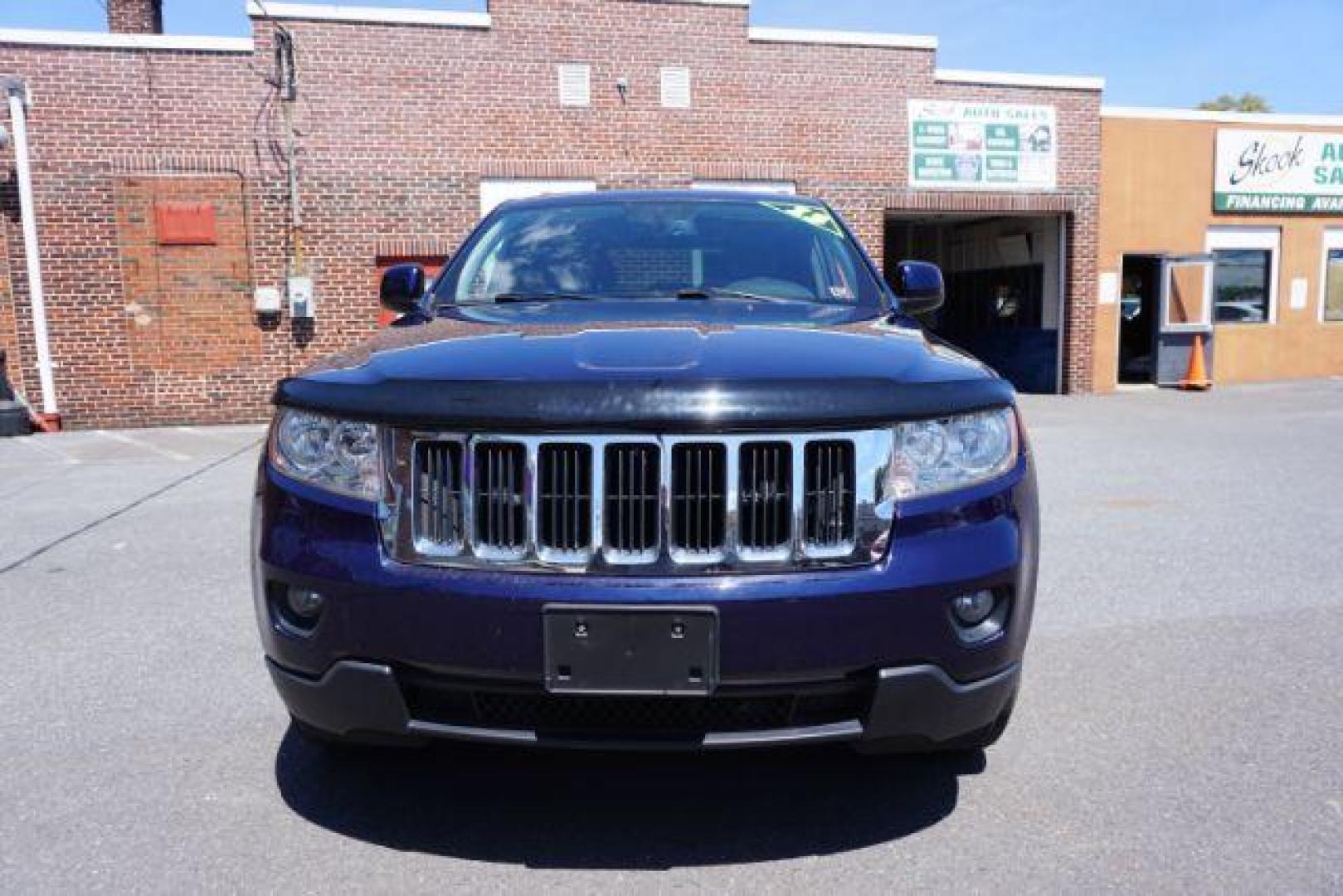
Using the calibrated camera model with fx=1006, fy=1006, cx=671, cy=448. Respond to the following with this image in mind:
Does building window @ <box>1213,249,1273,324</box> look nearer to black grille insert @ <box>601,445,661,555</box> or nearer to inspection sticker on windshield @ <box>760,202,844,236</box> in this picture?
inspection sticker on windshield @ <box>760,202,844,236</box>

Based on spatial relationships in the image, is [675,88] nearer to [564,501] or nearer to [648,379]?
[648,379]

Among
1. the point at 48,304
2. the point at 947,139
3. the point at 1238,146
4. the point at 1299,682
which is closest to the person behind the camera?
the point at 1299,682

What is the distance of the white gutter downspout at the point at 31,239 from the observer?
11711mm

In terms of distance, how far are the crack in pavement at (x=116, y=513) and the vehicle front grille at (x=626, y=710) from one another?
14.0ft

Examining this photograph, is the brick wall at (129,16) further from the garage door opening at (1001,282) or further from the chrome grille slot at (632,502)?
the chrome grille slot at (632,502)

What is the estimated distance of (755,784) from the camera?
108 inches

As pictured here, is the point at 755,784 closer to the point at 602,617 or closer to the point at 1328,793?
the point at 602,617

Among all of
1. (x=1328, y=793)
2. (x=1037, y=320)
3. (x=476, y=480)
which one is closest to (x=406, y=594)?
(x=476, y=480)

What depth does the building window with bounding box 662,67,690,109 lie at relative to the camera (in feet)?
45.1

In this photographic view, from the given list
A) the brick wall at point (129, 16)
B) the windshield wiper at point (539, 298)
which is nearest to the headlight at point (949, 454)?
the windshield wiper at point (539, 298)

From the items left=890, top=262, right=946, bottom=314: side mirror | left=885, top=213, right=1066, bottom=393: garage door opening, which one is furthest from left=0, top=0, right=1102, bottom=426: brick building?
left=890, top=262, right=946, bottom=314: side mirror

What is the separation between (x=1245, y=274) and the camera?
1775cm

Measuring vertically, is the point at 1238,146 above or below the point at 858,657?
above

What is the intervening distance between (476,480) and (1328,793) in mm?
2398
